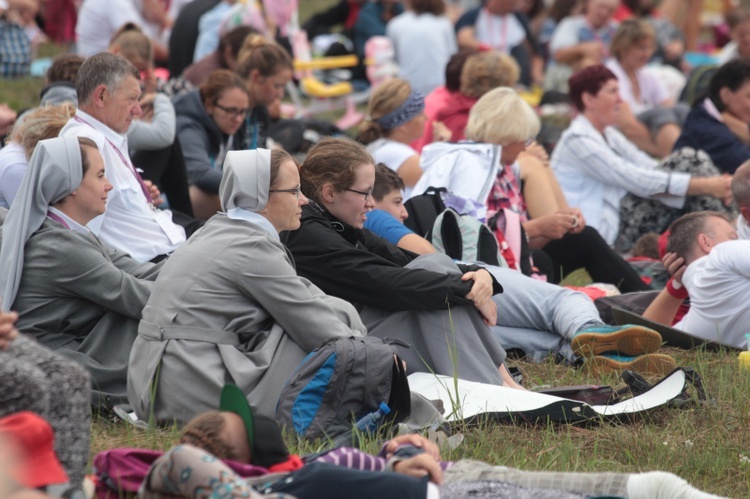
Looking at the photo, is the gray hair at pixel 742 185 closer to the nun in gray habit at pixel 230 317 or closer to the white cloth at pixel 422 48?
the nun in gray habit at pixel 230 317

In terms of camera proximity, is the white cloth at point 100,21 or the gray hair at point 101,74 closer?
the gray hair at point 101,74

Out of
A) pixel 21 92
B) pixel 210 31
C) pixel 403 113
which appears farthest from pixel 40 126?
pixel 21 92

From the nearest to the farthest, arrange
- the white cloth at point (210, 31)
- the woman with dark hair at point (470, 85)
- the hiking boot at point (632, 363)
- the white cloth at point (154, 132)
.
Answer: the hiking boot at point (632, 363)
the white cloth at point (154, 132)
the woman with dark hair at point (470, 85)
the white cloth at point (210, 31)

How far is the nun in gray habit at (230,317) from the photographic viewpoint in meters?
4.36

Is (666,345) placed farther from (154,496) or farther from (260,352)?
(154,496)

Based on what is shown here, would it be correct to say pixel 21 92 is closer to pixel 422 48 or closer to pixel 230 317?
pixel 422 48

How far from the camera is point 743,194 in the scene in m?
6.25

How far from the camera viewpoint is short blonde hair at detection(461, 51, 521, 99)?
850 cm

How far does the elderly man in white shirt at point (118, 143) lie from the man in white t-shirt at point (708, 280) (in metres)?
2.69

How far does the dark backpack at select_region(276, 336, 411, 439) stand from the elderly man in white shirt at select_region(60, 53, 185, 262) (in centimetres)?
170

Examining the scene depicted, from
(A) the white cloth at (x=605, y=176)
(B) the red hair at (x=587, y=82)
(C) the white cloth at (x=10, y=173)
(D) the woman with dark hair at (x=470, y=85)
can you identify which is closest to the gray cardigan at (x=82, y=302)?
(C) the white cloth at (x=10, y=173)

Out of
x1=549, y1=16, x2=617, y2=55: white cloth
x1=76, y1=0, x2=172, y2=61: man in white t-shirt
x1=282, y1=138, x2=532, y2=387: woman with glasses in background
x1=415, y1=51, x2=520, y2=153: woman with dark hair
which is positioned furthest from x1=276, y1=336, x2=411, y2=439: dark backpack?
x1=549, y1=16, x2=617, y2=55: white cloth

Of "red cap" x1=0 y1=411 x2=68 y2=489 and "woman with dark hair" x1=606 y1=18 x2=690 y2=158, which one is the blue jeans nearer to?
"red cap" x1=0 y1=411 x2=68 y2=489

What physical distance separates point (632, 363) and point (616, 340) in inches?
5.6
